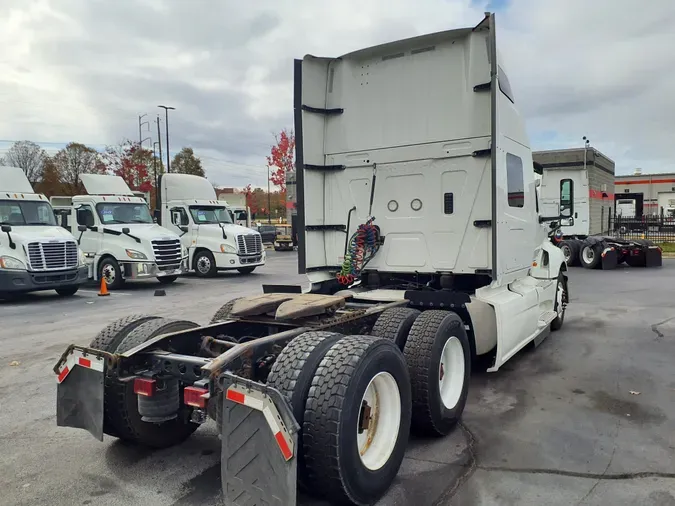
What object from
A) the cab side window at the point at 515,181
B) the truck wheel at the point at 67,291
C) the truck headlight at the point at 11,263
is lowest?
the truck wheel at the point at 67,291

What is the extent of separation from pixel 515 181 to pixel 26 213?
12103 millimetres

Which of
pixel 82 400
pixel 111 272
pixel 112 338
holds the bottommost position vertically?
pixel 82 400

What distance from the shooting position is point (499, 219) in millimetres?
5402

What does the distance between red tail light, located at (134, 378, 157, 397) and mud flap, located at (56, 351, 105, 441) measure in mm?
218

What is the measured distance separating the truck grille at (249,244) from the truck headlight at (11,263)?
22.3 feet

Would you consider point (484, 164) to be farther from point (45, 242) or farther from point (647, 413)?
point (45, 242)

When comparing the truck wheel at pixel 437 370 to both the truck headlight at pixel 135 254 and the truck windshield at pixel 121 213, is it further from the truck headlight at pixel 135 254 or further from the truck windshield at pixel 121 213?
the truck windshield at pixel 121 213

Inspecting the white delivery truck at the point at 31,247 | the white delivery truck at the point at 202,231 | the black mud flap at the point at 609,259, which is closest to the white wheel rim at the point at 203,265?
the white delivery truck at the point at 202,231

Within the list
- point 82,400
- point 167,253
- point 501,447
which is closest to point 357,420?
point 501,447

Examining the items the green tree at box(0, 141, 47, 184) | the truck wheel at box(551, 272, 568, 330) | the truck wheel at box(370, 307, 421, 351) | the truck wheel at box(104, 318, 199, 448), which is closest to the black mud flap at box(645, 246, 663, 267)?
the truck wheel at box(551, 272, 568, 330)

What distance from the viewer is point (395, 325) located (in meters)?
4.41

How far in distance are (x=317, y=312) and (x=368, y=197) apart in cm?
242

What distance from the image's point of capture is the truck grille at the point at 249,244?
17547 mm

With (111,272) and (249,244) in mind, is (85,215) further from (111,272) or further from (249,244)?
(249,244)
